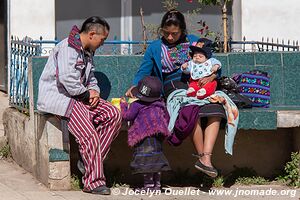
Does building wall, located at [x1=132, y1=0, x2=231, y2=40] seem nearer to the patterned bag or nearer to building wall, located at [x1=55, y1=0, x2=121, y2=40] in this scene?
building wall, located at [x1=55, y1=0, x2=121, y2=40]

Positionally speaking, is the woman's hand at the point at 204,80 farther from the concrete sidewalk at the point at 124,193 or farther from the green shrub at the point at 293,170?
the green shrub at the point at 293,170

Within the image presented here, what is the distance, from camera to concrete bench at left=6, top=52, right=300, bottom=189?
785 centimetres

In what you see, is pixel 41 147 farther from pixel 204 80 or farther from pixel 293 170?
pixel 293 170

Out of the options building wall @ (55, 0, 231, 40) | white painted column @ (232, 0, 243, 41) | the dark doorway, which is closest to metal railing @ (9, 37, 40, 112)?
the dark doorway

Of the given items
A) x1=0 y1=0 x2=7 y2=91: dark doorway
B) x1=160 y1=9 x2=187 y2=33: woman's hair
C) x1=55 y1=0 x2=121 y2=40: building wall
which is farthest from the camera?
x1=55 y1=0 x2=121 y2=40: building wall

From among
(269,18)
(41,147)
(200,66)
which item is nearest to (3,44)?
(269,18)

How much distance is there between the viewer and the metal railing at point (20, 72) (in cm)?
862

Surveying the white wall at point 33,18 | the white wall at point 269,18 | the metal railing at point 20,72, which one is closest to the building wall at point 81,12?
the white wall at point 33,18

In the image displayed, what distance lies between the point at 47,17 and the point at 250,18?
282 centimetres

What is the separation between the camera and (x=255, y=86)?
8.28m

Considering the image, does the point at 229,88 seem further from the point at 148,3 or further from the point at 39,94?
Result: the point at 148,3

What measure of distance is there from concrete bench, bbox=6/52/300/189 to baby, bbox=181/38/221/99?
18.0 inches

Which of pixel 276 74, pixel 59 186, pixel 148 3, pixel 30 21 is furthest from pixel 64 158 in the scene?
pixel 148 3

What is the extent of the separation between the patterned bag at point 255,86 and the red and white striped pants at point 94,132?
4.23 feet
